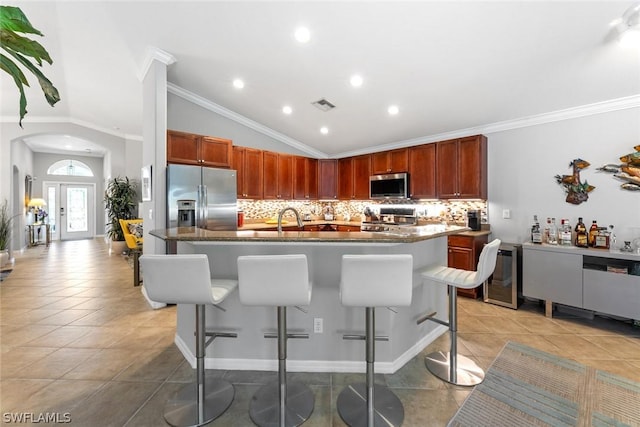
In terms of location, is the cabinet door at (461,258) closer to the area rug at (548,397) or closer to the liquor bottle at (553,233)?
the liquor bottle at (553,233)

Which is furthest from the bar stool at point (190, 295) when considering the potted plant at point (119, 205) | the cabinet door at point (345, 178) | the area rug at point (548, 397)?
the potted plant at point (119, 205)

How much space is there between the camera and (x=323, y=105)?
4160mm

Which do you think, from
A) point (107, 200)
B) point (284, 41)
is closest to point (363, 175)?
point (284, 41)

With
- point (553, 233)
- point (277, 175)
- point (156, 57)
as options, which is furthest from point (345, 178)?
point (156, 57)

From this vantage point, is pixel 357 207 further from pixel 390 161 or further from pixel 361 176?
pixel 390 161

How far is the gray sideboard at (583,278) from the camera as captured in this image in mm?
2793

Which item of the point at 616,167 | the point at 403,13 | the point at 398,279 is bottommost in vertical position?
the point at 398,279

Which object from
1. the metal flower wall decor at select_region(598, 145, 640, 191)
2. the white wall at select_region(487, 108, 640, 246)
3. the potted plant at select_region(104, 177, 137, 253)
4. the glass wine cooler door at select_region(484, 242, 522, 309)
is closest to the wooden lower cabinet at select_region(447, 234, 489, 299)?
the glass wine cooler door at select_region(484, 242, 522, 309)

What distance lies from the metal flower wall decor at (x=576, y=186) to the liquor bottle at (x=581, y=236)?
10.8 inches

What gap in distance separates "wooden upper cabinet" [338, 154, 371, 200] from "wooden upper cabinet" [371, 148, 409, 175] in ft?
0.48

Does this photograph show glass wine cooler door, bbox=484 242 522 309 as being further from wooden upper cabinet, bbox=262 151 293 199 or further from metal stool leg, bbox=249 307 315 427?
wooden upper cabinet, bbox=262 151 293 199

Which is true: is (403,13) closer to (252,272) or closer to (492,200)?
(252,272)

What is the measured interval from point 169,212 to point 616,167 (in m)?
5.18

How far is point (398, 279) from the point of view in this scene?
5.19 feet
